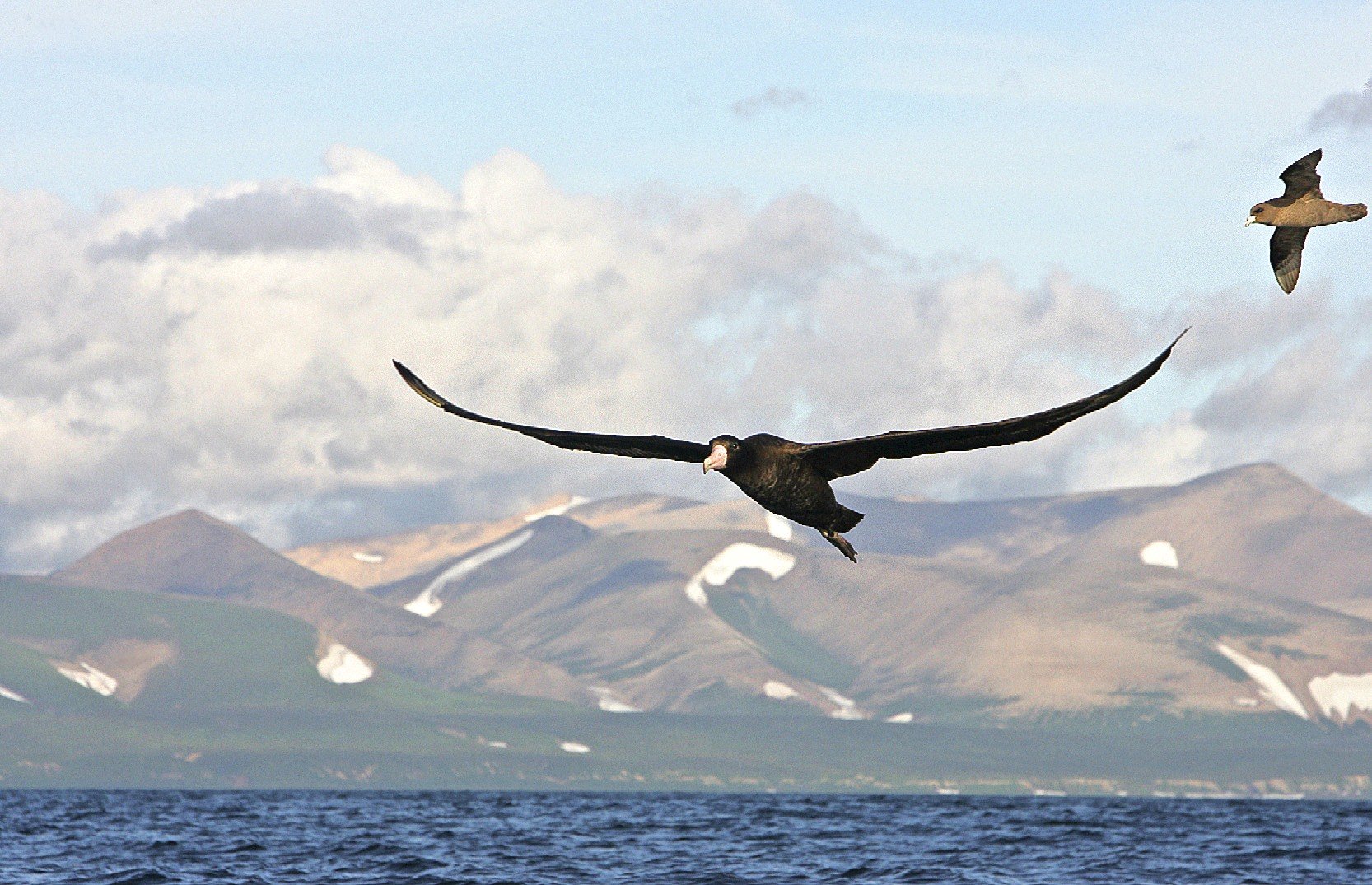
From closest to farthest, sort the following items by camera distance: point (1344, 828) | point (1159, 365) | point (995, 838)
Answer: point (1159, 365) → point (995, 838) → point (1344, 828)

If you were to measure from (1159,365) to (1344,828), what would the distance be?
110 metres

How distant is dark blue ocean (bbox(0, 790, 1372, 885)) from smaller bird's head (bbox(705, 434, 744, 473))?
148 ft

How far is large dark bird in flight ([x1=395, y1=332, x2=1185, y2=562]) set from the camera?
24.1 metres

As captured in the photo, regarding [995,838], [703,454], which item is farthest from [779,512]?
[995,838]

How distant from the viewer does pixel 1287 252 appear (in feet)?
117

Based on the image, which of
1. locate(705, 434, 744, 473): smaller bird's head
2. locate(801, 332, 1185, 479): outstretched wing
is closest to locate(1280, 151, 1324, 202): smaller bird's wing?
locate(801, 332, 1185, 479): outstretched wing

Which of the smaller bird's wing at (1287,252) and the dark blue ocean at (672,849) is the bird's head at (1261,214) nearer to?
the smaller bird's wing at (1287,252)

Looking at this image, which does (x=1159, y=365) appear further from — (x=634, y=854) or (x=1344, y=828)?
(x=1344, y=828)

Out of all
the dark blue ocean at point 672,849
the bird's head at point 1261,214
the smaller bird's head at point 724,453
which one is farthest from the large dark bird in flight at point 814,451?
the dark blue ocean at point 672,849

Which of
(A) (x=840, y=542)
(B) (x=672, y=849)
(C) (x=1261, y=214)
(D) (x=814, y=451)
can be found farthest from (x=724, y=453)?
(B) (x=672, y=849)

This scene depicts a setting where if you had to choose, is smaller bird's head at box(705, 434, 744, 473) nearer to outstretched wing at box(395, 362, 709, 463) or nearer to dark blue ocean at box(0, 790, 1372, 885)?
outstretched wing at box(395, 362, 709, 463)

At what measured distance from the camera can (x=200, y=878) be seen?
68.4m

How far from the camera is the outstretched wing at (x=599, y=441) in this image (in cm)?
2784

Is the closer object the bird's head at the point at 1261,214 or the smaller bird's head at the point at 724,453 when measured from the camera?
the smaller bird's head at the point at 724,453
